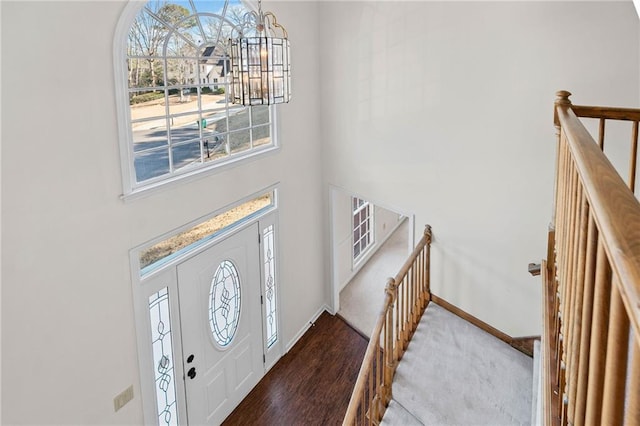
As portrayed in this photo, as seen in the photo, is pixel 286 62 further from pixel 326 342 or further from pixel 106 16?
pixel 326 342

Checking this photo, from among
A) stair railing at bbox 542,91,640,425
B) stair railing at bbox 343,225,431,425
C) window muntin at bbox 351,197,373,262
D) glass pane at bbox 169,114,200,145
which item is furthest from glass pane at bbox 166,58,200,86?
window muntin at bbox 351,197,373,262

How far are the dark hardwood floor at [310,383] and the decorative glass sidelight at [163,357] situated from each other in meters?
0.82

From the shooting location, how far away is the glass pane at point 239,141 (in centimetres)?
445

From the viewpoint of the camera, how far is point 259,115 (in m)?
4.79

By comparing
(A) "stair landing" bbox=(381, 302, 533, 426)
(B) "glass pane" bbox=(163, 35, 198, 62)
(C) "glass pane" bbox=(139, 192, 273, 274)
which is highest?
(B) "glass pane" bbox=(163, 35, 198, 62)

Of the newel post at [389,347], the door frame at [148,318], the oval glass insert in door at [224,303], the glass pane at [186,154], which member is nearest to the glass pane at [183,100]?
the glass pane at [186,154]

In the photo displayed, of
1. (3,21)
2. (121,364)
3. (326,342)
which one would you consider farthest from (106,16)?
(326,342)

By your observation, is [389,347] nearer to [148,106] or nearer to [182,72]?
[148,106]

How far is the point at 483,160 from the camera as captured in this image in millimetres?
4129

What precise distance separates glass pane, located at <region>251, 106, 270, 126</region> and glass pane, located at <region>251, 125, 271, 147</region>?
0.05 m

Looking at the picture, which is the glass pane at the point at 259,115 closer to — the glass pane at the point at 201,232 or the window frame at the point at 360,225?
the glass pane at the point at 201,232

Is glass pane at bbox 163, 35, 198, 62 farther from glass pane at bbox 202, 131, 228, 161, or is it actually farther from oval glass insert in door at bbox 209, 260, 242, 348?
oval glass insert in door at bbox 209, 260, 242, 348

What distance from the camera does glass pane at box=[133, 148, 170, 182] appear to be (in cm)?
350

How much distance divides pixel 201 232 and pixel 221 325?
100 cm
